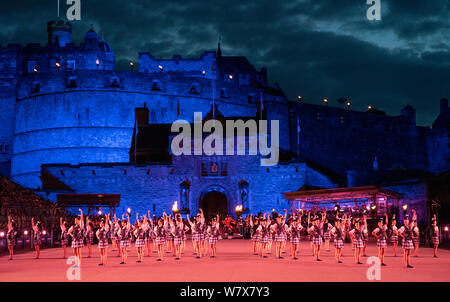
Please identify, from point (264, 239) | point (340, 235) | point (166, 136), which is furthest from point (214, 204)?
point (340, 235)

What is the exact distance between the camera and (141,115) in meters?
58.2

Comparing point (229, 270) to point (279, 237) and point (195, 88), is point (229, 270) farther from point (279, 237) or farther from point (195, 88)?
point (195, 88)

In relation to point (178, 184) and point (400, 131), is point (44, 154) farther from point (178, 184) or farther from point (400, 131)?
point (400, 131)

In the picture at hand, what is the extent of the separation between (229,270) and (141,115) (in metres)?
43.0

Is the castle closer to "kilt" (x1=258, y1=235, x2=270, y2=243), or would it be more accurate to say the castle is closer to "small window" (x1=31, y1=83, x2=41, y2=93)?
"small window" (x1=31, y1=83, x2=41, y2=93)

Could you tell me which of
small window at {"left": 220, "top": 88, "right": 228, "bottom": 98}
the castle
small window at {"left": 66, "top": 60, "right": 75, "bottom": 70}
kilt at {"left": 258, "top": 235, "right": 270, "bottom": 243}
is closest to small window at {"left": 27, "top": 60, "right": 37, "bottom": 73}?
the castle

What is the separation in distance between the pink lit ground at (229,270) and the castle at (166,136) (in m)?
23.5

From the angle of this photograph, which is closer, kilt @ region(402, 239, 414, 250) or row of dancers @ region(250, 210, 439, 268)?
kilt @ region(402, 239, 414, 250)

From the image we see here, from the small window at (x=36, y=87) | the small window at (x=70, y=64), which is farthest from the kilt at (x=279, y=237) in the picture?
the small window at (x=70, y=64)

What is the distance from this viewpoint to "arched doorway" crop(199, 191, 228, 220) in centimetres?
5003

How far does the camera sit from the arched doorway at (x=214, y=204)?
50031 mm

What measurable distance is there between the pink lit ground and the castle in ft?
77.0
